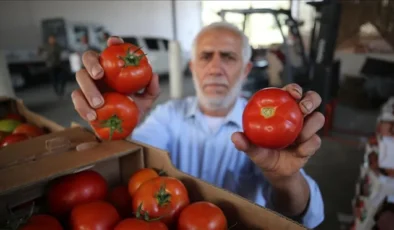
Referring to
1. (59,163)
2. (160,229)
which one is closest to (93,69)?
(59,163)

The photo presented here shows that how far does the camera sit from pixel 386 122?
6.56 ft

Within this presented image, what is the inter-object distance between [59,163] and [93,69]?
263mm

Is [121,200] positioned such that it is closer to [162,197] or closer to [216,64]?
[162,197]

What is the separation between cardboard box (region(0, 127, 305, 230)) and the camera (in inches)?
26.3

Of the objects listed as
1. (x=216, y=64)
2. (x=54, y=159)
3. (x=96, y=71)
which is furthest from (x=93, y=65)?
(x=216, y=64)

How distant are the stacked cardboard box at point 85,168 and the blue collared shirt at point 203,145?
47 cm

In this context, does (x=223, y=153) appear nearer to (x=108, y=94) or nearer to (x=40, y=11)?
(x=108, y=94)

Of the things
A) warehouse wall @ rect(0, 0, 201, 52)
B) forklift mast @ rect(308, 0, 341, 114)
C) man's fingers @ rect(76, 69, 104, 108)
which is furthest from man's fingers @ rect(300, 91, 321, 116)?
warehouse wall @ rect(0, 0, 201, 52)

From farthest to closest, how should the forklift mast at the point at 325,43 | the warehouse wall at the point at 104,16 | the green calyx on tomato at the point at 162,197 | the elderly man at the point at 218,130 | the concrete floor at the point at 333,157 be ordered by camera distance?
1. the warehouse wall at the point at 104,16
2. the forklift mast at the point at 325,43
3. the concrete floor at the point at 333,157
4. the elderly man at the point at 218,130
5. the green calyx on tomato at the point at 162,197

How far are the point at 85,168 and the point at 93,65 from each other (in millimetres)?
280

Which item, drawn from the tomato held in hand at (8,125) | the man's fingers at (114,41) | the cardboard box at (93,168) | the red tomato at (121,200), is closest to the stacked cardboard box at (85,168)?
the cardboard box at (93,168)

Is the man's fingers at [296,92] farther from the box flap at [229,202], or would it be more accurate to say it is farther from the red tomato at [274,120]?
the box flap at [229,202]

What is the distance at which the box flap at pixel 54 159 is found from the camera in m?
0.70

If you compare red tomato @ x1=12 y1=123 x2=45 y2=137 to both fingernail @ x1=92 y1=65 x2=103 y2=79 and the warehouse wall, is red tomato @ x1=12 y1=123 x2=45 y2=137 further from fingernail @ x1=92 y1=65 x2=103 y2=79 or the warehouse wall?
the warehouse wall
